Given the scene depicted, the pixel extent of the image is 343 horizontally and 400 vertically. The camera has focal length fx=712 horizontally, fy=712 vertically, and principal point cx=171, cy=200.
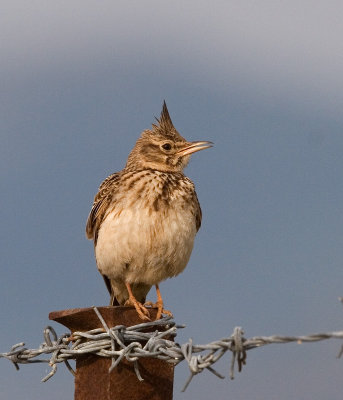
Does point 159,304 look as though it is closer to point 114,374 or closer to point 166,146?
point 166,146

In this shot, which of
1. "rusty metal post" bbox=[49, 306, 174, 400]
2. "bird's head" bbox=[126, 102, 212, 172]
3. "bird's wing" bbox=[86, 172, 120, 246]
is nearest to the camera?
"rusty metal post" bbox=[49, 306, 174, 400]

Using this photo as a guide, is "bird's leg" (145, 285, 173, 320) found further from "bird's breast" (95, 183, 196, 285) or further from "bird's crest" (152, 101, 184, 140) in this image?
"bird's crest" (152, 101, 184, 140)

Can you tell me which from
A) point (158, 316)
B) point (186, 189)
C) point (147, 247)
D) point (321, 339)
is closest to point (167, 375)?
point (158, 316)

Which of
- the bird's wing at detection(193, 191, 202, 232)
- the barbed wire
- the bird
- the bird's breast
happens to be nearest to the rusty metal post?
the barbed wire

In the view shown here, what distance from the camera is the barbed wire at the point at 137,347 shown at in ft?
11.7

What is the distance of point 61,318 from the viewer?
4.82m

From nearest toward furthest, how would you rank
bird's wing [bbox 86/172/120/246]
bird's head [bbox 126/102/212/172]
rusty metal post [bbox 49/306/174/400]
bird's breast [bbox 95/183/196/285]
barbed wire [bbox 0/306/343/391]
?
barbed wire [bbox 0/306/343/391] < rusty metal post [bbox 49/306/174/400] < bird's breast [bbox 95/183/196/285] < bird's wing [bbox 86/172/120/246] < bird's head [bbox 126/102/212/172]

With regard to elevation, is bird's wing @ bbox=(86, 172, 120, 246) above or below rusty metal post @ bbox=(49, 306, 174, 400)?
above

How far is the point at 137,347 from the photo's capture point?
14.7 ft

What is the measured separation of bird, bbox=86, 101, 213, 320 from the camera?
7004 millimetres

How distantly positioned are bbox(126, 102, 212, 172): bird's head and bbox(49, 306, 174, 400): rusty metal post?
3534 millimetres

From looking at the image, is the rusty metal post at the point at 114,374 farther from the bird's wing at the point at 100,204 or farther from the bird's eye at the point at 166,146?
the bird's eye at the point at 166,146

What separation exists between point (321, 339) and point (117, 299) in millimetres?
4958

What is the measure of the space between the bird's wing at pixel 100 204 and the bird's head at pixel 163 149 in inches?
19.3
